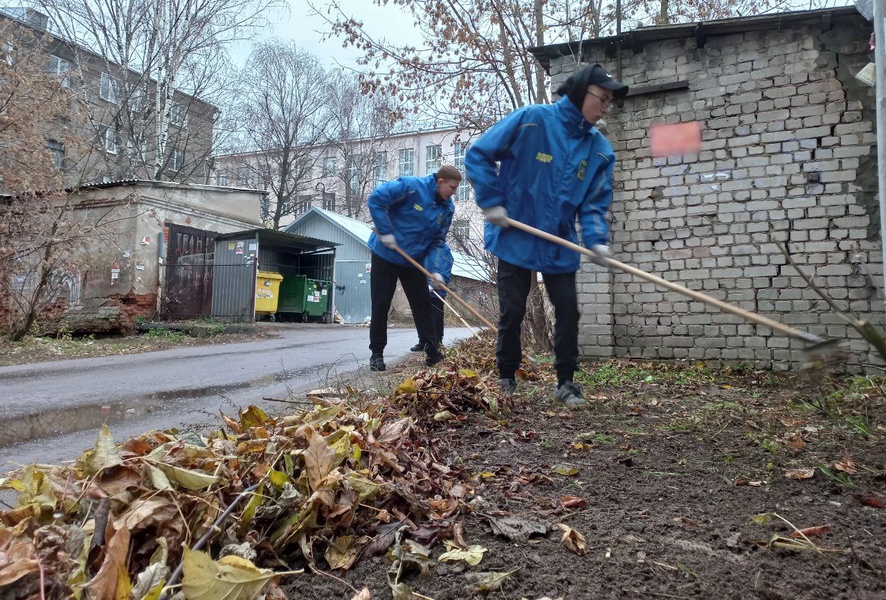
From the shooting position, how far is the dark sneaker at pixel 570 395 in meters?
3.54

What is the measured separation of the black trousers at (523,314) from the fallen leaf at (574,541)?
2.11 meters

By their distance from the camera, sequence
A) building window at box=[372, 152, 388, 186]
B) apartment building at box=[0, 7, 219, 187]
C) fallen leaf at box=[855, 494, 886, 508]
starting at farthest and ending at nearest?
1. building window at box=[372, 152, 388, 186]
2. apartment building at box=[0, 7, 219, 187]
3. fallen leaf at box=[855, 494, 886, 508]

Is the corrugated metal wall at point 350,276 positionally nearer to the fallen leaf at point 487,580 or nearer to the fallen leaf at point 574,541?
the fallen leaf at point 574,541

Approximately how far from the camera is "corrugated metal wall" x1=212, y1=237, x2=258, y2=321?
49.2 feet

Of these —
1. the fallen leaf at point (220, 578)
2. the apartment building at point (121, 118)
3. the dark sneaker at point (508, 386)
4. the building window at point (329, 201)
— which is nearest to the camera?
the fallen leaf at point (220, 578)

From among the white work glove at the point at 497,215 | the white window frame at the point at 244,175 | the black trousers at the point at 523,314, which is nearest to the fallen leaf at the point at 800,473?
the black trousers at the point at 523,314

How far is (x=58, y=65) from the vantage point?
Answer: 23.6 metres

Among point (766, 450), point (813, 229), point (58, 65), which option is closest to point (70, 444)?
point (766, 450)

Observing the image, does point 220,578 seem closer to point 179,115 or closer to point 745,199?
point 745,199

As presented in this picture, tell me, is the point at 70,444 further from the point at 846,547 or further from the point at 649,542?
the point at 846,547

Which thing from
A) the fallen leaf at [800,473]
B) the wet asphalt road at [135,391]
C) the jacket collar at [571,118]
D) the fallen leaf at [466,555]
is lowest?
the wet asphalt road at [135,391]

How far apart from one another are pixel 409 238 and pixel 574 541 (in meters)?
4.37

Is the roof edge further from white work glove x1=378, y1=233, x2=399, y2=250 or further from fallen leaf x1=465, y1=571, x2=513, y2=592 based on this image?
fallen leaf x1=465, y1=571, x2=513, y2=592

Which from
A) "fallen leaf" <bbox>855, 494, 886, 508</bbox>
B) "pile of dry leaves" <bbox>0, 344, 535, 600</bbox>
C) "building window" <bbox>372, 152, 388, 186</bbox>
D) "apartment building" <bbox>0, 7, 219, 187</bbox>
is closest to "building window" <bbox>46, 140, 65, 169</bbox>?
"apartment building" <bbox>0, 7, 219, 187</bbox>
